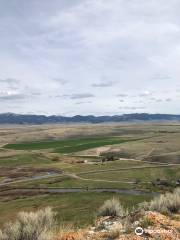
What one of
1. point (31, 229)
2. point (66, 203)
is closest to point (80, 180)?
point (66, 203)

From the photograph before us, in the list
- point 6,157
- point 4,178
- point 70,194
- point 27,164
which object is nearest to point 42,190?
point 70,194

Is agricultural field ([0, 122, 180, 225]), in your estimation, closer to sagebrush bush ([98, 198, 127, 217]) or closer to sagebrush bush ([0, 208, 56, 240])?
sagebrush bush ([98, 198, 127, 217])

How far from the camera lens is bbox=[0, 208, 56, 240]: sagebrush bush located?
53.3 feet

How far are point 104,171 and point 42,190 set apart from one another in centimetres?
2859

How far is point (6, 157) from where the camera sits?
17825 cm

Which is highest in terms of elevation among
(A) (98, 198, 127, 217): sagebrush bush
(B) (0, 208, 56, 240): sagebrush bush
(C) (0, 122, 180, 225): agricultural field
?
(B) (0, 208, 56, 240): sagebrush bush

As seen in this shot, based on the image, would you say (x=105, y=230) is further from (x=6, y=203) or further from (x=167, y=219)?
(x=6, y=203)

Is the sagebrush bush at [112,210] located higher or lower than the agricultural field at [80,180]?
higher

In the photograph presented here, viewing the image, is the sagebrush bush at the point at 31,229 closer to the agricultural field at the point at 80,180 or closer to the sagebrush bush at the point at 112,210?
the sagebrush bush at the point at 112,210

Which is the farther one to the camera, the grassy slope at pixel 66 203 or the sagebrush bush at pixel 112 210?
the grassy slope at pixel 66 203

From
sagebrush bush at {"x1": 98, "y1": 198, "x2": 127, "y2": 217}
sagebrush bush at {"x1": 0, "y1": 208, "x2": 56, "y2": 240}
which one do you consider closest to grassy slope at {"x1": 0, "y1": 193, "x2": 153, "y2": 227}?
sagebrush bush at {"x1": 98, "y1": 198, "x2": 127, "y2": 217}

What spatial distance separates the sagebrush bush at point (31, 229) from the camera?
53.3ft

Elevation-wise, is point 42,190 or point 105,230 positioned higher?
point 105,230

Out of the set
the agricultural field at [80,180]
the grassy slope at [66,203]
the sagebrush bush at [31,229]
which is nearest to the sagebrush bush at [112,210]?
the sagebrush bush at [31,229]
